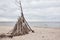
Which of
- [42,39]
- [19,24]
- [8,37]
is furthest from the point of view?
[19,24]

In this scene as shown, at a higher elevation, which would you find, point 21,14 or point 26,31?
point 21,14

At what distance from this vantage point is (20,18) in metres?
17.0

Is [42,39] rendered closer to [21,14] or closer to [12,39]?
[12,39]

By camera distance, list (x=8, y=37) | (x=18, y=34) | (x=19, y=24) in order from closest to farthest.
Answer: (x=8, y=37) < (x=18, y=34) < (x=19, y=24)

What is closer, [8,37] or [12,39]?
[12,39]

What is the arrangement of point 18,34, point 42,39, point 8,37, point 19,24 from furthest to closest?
point 19,24
point 18,34
point 8,37
point 42,39

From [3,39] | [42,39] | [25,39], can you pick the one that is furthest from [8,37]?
[42,39]

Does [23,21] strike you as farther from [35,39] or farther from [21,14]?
[35,39]

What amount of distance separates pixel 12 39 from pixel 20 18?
3704mm

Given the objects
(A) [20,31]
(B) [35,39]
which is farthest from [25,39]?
(A) [20,31]

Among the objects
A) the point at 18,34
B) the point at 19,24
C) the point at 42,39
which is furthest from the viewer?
A: the point at 19,24

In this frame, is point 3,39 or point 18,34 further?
point 18,34

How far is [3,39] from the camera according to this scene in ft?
45.6

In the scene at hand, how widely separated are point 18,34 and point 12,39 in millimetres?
2217
